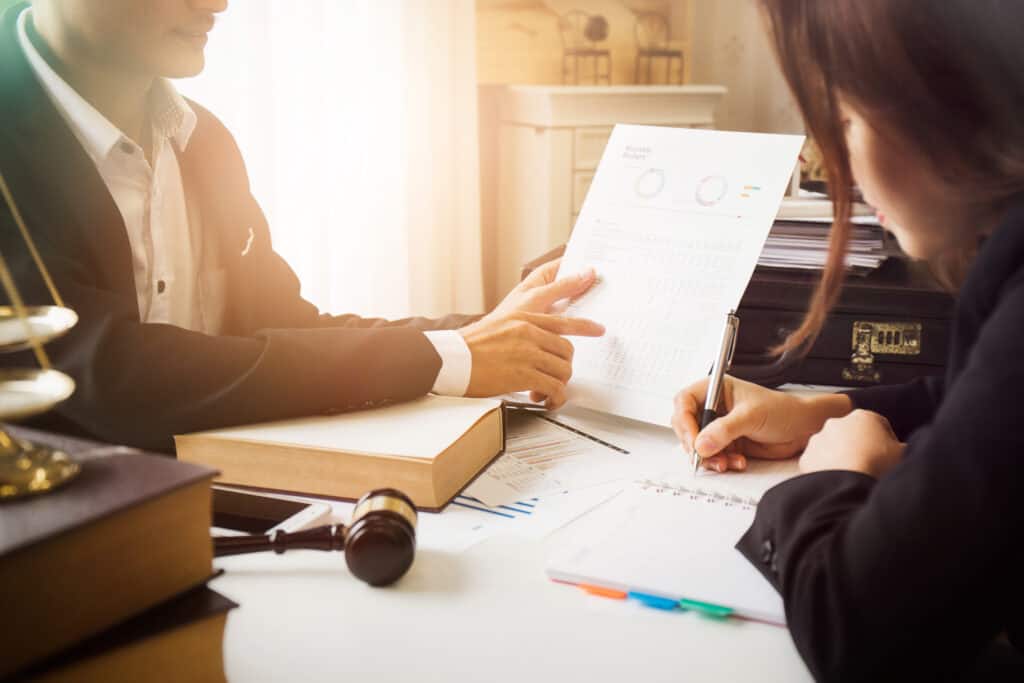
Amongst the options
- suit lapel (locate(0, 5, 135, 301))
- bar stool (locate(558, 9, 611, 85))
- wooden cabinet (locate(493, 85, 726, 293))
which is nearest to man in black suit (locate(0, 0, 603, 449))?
suit lapel (locate(0, 5, 135, 301))

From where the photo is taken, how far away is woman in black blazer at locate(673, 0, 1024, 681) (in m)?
0.49

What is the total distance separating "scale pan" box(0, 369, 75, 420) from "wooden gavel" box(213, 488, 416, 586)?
0.20m

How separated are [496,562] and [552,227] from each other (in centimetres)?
210

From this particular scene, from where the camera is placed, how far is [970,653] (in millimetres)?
526

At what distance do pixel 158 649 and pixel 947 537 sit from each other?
445 mm

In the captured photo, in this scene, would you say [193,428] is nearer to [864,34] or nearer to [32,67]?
[32,67]

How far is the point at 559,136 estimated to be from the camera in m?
2.69

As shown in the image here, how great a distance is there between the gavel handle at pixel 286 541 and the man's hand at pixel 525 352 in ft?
1.14

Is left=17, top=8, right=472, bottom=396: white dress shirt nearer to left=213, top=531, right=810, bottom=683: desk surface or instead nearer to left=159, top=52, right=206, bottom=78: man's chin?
left=159, top=52, right=206, bottom=78: man's chin

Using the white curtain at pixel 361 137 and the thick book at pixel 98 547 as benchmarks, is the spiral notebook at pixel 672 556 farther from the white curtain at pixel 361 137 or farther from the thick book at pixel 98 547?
the white curtain at pixel 361 137

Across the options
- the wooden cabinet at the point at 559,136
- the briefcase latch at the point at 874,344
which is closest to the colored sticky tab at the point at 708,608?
the briefcase latch at the point at 874,344

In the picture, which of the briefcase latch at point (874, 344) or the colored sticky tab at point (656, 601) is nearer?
the colored sticky tab at point (656, 601)

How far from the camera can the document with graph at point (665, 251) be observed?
1.00m

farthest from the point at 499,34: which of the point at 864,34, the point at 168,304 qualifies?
the point at 864,34
